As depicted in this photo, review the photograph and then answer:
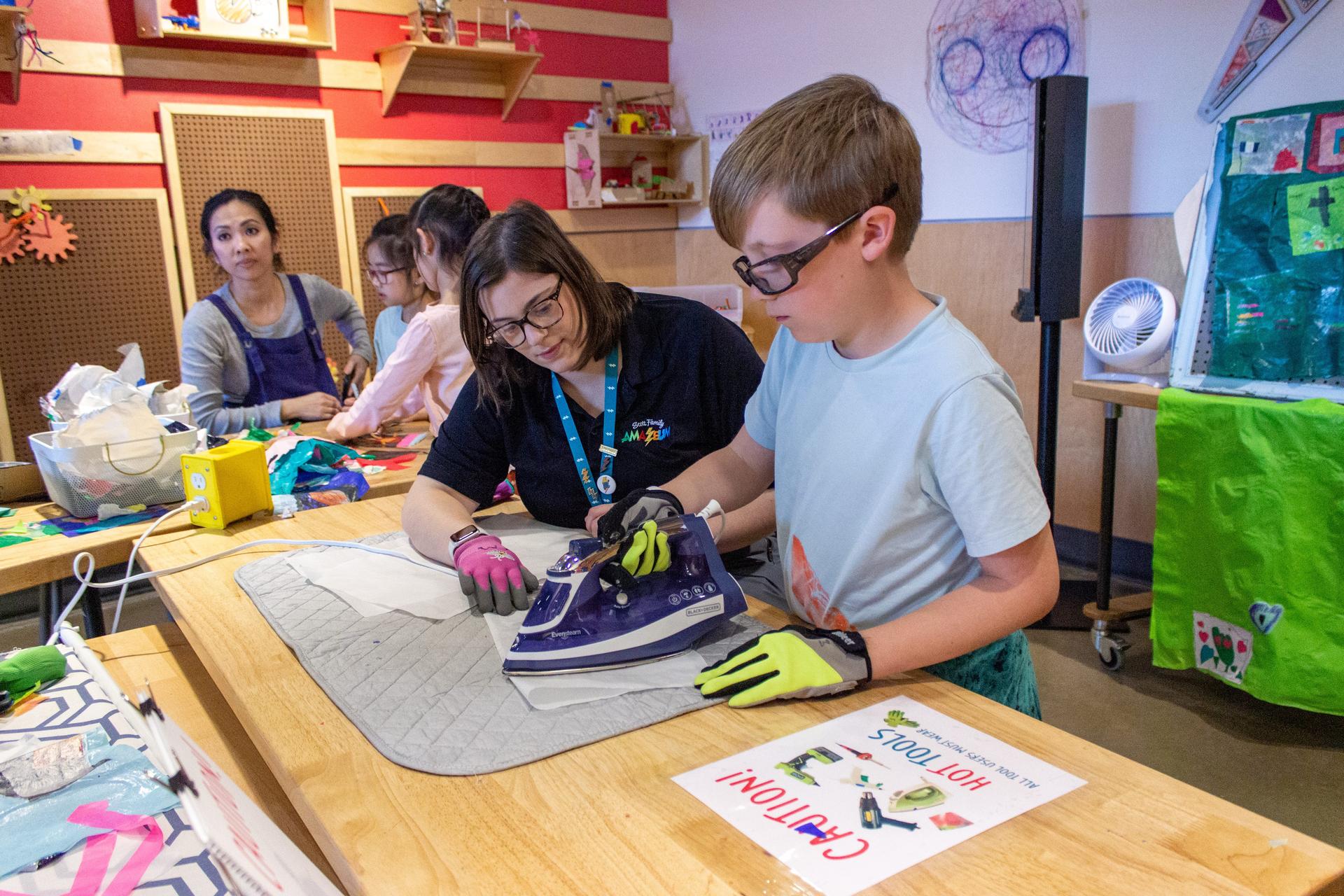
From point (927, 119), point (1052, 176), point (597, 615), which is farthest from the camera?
point (927, 119)

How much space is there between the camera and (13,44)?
11.3 feet

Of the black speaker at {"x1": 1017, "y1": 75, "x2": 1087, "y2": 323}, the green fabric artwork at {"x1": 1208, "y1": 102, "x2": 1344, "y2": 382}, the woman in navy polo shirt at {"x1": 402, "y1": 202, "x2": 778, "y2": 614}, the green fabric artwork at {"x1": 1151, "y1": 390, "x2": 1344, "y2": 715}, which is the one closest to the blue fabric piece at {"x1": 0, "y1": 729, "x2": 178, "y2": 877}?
the woman in navy polo shirt at {"x1": 402, "y1": 202, "x2": 778, "y2": 614}

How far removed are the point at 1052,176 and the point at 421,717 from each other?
2.70 meters

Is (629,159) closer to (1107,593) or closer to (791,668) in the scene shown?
(1107,593)

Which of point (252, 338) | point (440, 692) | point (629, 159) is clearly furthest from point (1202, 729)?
point (629, 159)

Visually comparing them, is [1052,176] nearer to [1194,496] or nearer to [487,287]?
[1194,496]

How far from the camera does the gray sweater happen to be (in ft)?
9.45

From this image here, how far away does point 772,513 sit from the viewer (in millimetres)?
1604

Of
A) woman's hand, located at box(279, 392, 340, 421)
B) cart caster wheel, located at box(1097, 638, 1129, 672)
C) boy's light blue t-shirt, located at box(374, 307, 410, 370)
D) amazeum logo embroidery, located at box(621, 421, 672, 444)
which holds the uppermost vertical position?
boy's light blue t-shirt, located at box(374, 307, 410, 370)

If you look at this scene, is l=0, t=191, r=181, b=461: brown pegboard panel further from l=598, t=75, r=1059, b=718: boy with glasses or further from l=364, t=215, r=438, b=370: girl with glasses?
l=598, t=75, r=1059, b=718: boy with glasses

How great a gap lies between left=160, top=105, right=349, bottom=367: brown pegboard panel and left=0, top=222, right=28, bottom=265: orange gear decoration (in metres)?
0.55

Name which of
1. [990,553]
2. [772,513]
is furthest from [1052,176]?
[990,553]

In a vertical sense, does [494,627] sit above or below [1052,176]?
below

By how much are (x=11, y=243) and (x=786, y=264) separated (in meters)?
3.65
